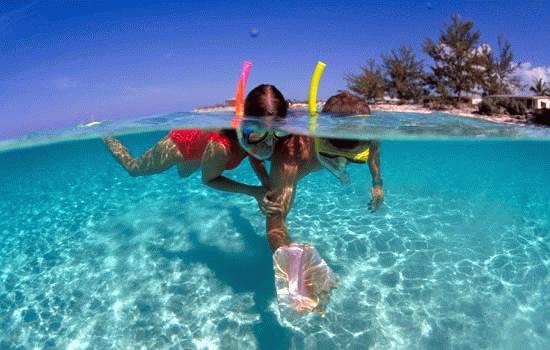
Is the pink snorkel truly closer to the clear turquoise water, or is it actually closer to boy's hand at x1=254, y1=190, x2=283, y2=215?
boy's hand at x1=254, y1=190, x2=283, y2=215

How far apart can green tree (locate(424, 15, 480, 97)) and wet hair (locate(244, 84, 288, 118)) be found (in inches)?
994

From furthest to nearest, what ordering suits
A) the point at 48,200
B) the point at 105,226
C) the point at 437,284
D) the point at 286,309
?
the point at 48,200
the point at 105,226
the point at 437,284
the point at 286,309

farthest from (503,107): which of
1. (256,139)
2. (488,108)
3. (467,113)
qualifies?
(256,139)

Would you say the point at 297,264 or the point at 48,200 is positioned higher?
the point at 297,264

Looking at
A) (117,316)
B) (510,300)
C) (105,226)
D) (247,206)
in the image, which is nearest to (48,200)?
(105,226)

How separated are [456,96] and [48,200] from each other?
2663 centimetres

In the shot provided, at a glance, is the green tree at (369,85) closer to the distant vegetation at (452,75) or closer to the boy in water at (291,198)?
the distant vegetation at (452,75)

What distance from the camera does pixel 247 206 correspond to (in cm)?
929

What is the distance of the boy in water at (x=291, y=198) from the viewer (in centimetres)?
352

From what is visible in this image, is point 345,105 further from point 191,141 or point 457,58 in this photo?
point 457,58

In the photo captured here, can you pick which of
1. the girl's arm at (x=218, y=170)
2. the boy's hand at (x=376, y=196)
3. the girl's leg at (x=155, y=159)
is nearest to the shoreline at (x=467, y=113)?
the boy's hand at (x=376, y=196)

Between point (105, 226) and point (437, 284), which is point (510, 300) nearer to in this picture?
point (437, 284)

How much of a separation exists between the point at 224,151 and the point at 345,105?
8.17ft

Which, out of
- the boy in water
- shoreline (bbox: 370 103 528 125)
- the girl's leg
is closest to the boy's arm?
the boy in water
